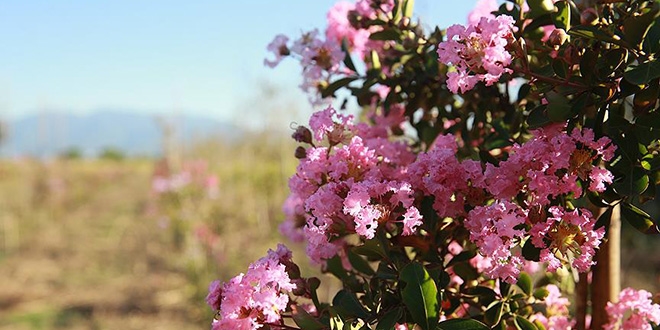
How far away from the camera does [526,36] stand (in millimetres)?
809

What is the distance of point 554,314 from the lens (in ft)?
2.95

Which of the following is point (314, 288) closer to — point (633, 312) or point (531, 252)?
point (531, 252)

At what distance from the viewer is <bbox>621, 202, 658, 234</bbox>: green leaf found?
0.67 meters

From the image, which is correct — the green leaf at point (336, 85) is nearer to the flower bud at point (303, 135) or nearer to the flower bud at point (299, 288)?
the flower bud at point (303, 135)

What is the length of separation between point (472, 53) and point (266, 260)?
1.05 ft

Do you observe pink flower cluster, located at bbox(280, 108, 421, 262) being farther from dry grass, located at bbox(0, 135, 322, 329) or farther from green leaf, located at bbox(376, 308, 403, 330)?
dry grass, located at bbox(0, 135, 322, 329)

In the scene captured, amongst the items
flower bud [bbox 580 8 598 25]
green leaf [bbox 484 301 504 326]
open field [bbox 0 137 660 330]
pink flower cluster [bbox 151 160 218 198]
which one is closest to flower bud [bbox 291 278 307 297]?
green leaf [bbox 484 301 504 326]

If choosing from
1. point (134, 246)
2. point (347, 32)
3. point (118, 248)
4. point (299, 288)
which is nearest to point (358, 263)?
point (299, 288)

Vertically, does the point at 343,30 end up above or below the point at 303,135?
above

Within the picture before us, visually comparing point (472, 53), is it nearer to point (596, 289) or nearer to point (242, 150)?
point (596, 289)

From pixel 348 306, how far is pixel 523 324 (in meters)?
0.23

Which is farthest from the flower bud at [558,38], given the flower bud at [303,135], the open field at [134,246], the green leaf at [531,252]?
the open field at [134,246]

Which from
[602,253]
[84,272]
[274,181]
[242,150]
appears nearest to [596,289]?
[602,253]

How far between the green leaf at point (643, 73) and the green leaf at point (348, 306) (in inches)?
14.3
